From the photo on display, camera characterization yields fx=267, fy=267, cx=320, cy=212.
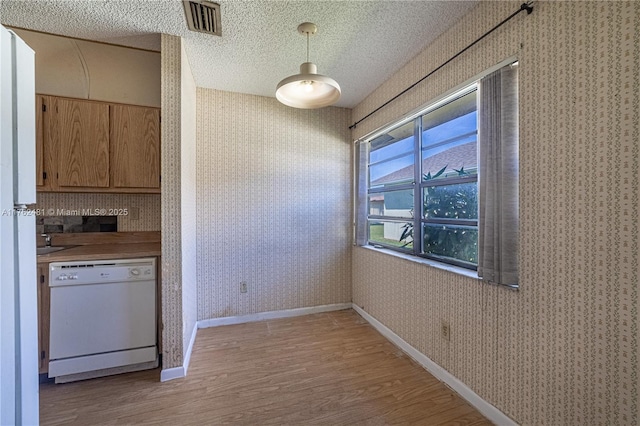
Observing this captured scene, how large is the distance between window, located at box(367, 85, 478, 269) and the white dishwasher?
2.26 metres

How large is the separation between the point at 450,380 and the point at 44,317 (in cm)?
299

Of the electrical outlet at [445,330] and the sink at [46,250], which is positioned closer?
the electrical outlet at [445,330]

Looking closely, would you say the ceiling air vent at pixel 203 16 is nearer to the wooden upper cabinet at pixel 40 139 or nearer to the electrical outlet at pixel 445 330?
the wooden upper cabinet at pixel 40 139

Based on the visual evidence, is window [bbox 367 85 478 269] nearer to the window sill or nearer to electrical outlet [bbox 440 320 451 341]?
the window sill

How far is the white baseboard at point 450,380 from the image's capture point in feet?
5.32

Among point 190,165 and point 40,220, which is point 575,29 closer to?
point 190,165

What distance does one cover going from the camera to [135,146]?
91.8 inches

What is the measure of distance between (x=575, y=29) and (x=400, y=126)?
1.46 meters

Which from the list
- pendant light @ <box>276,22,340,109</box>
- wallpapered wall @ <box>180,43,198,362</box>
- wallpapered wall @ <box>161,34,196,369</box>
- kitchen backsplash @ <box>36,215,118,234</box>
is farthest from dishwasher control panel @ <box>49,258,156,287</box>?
pendant light @ <box>276,22,340,109</box>

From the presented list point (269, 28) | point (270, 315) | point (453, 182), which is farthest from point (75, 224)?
point (453, 182)

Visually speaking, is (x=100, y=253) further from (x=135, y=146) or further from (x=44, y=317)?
(x=135, y=146)

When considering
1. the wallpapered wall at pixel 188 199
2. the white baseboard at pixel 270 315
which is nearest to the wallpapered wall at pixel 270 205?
the white baseboard at pixel 270 315

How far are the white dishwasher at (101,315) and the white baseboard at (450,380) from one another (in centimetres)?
209

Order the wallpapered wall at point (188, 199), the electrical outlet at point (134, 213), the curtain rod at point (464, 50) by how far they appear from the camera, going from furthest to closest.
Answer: the electrical outlet at point (134, 213), the wallpapered wall at point (188, 199), the curtain rod at point (464, 50)
